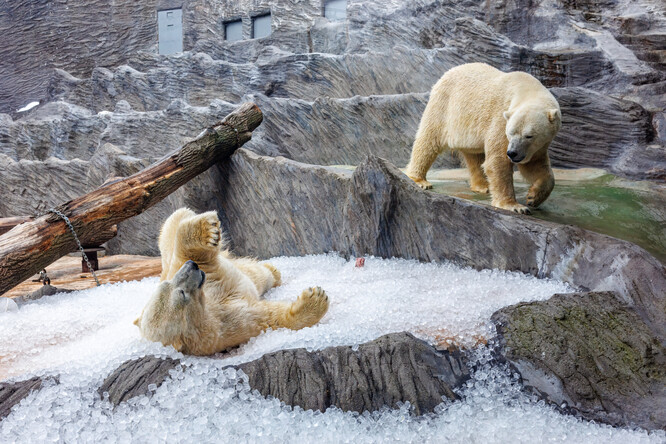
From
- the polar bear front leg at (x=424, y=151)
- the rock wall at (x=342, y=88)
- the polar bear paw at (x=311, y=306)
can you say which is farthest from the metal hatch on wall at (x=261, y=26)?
the polar bear paw at (x=311, y=306)

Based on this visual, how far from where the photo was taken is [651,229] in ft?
12.7

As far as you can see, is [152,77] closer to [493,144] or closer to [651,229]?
[493,144]

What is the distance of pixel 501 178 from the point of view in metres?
4.24

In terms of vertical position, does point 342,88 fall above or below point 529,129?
below

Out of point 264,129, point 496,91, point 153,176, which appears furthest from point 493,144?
point 264,129

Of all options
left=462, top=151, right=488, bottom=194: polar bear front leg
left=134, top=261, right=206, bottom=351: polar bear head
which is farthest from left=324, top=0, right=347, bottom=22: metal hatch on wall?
left=134, top=261, right=206, bottom=351: polar bear head

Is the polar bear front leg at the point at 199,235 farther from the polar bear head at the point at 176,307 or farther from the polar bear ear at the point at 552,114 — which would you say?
the polar bear ear at the point at 552,114

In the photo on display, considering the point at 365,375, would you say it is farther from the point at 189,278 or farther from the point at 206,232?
the point at 206,232

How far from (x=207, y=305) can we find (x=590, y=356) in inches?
69.0

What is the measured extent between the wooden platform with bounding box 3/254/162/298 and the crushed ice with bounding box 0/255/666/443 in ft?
6.88

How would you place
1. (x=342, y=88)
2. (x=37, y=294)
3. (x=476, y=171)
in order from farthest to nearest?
(x=342, y=88) < (x=476, y=171) < (x=37, y=294)

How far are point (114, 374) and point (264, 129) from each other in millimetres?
5958

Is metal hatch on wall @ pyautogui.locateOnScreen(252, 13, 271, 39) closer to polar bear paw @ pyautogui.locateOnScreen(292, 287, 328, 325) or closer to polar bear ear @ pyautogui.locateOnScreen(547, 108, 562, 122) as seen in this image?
polar bear ear @ pyautogui.locateOnScreen(547, 108, 562, 122)

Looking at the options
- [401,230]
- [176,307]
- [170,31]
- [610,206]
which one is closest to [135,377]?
[176,307]
